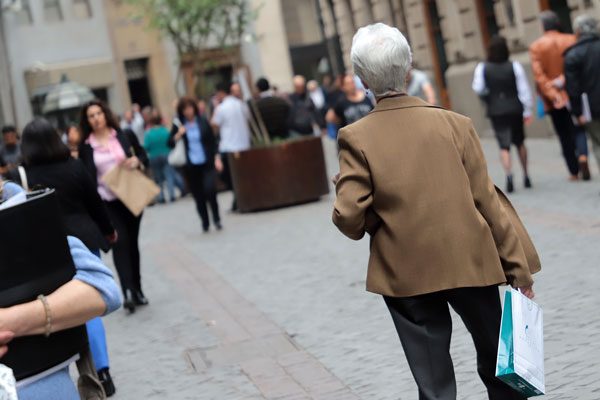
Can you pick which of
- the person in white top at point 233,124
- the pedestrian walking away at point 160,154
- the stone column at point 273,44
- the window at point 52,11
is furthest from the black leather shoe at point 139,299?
the stone column at point 273,44

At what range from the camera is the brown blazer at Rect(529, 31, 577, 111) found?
1228 centimetres

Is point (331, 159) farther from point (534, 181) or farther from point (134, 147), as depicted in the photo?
point (134, 147)

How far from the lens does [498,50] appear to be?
12328 mm

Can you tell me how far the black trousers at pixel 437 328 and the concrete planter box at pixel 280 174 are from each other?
11787 millimetres

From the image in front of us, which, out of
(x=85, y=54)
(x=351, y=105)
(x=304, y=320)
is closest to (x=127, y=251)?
(x=304, y=320)

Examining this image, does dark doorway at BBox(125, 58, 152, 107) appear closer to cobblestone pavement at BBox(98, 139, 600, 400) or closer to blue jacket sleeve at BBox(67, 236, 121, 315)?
cobblestone pavement at BBox(98, 139, 600, 400)

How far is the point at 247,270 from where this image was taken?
1020cm

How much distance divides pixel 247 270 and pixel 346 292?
2.08 meters

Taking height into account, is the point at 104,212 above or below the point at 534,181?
above

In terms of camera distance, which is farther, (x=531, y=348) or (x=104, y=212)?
(x=104, y=212)

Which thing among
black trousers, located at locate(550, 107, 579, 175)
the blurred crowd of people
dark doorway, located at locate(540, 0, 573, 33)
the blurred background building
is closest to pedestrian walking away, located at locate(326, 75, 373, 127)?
the blurred crowd of people

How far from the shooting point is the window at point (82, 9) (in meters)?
37.6

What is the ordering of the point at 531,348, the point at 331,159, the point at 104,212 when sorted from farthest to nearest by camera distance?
1. the point at 331,159
2. the point at 104,212
3. the point at 531,348

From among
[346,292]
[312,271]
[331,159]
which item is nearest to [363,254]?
[312,271]
